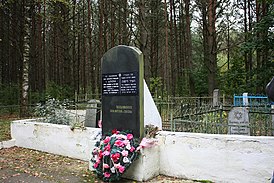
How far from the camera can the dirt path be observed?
506 centimetres

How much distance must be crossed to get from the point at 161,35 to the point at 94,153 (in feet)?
73.9

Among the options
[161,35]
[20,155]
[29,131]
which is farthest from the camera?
[161,35]

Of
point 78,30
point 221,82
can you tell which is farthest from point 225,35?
point 78,30

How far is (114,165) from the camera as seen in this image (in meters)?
4.74

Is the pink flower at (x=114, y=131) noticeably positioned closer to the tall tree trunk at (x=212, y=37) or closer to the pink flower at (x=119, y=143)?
the pink flower at (x=119, y=143)

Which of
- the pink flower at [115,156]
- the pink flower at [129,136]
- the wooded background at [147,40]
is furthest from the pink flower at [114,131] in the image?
the wooded background at [147,40]

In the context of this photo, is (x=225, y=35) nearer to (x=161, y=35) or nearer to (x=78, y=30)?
(x=161, y=35)

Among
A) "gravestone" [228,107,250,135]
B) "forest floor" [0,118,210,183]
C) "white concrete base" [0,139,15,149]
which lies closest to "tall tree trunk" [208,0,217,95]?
"gravestone" [228,107,250,135]

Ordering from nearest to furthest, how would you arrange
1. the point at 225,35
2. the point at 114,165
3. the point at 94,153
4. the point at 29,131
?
the point at 114,165
the point at 94,153
the point at 29,131
the point at 225,35

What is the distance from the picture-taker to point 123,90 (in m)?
5.32

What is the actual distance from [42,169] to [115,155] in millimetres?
2014

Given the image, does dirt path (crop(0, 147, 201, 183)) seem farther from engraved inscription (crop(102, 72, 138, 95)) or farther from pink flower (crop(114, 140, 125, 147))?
engraved inscription (crop(102, 72, 138, 95))

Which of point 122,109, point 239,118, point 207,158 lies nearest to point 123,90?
point 122,109

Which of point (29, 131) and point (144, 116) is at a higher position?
point (144, 116)
